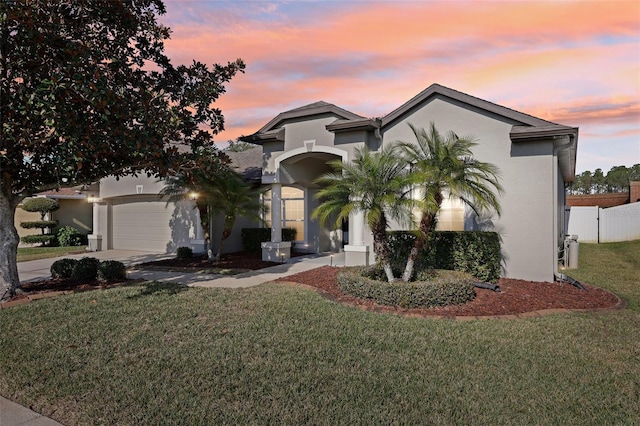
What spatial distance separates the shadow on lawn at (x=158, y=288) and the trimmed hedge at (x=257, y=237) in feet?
19.7

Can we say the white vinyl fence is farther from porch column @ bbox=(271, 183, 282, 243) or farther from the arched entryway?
porch column @ bbox=(271, 183, 282, 243)

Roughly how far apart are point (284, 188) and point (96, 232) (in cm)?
1005

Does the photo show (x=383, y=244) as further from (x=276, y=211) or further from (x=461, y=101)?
(x=276, y=211)

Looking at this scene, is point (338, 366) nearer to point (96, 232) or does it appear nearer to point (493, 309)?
point (493, 309)

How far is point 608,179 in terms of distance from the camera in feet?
203

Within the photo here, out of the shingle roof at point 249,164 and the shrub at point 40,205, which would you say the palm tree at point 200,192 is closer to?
the shingle roof at point 249,164

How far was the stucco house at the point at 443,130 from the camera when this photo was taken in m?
9.37

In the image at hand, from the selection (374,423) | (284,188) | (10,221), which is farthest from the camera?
(284,188)

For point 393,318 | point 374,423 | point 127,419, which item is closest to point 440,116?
point 393,318

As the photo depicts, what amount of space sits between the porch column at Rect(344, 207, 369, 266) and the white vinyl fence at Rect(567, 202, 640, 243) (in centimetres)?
1528

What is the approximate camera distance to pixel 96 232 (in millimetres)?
18688

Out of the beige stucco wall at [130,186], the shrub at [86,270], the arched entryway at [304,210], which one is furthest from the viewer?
the beige stucco wall at [130,186]

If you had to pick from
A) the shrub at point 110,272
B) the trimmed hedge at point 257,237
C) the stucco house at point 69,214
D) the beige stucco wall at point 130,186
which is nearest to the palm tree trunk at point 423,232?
the shrub at point 110,272

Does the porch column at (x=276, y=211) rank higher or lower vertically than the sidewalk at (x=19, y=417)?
higher
